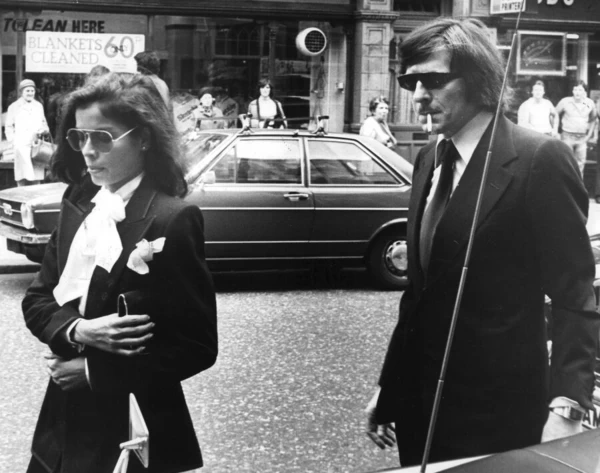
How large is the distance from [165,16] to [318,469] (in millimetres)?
13398

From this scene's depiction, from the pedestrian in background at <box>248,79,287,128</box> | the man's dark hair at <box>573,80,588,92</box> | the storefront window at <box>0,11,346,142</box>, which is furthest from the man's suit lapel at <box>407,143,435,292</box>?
the man's dark hair at <box>573,80,588,92</box>

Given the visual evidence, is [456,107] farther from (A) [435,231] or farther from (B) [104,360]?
(B) [104,360]

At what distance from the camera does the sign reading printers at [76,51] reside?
16.6m

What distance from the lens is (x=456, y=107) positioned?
8.53ft

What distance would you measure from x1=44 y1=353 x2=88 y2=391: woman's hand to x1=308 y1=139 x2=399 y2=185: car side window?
754 cm

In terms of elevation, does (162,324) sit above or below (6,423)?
above

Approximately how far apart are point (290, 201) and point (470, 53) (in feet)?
24.3

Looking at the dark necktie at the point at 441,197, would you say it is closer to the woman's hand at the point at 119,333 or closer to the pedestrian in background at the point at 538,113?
the woman's hand at the point at 119,333

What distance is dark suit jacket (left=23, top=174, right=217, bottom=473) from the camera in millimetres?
2588

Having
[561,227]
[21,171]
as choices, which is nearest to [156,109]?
[561,227]

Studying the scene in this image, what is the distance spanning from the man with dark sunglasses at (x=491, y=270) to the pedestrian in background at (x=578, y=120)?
13.6 metres

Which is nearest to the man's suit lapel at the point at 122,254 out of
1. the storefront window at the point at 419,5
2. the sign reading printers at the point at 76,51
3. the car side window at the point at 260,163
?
the car side window at the point at 260,163

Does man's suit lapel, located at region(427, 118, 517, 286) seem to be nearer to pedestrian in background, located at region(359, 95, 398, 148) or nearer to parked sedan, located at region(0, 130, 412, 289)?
parked sedan, located at region(0, 130, 412, 289)

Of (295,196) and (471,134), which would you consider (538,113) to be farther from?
(471,134)
